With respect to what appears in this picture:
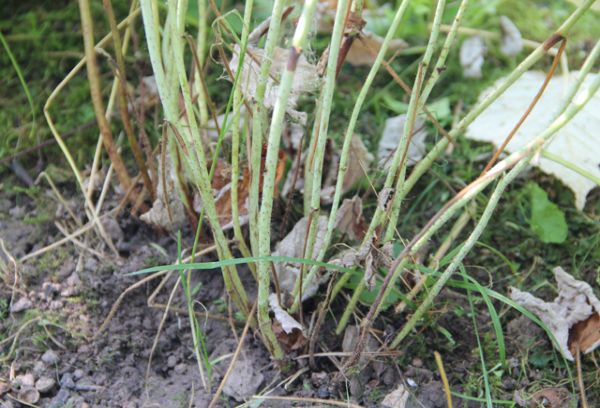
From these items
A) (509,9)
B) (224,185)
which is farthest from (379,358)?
(509,9)

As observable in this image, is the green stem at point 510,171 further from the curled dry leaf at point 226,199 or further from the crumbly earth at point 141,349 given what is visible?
the curled dry leaf at point 226,199

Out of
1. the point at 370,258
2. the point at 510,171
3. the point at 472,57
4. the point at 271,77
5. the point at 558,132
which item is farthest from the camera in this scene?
the point at 472,57

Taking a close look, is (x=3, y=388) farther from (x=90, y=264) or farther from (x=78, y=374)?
(x=90, y=264)

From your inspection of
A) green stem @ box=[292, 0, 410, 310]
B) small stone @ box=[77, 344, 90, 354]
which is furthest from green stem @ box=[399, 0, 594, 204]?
small stone @ box=[77, 344, 90, 354]

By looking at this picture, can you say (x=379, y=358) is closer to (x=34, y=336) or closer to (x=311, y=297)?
(x=311, y=297)

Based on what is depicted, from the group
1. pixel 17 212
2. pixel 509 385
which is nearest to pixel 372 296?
pixel 509 385

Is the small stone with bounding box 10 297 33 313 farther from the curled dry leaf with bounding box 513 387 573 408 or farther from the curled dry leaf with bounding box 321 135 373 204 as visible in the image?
the curled dry leaf with bounding box 513 387 573 408
